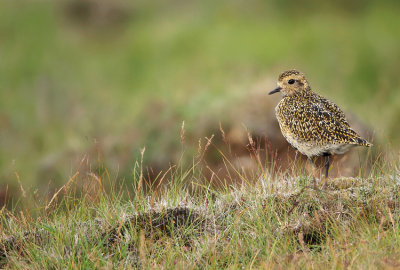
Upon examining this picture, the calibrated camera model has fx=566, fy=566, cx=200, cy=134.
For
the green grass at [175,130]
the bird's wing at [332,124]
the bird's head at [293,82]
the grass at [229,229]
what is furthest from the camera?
the bird's head at [293,82]

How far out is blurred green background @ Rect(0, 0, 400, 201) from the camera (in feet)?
42.5

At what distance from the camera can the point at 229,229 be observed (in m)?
5.25

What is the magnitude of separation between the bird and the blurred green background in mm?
5575

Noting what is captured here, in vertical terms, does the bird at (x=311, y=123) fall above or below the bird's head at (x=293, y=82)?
below

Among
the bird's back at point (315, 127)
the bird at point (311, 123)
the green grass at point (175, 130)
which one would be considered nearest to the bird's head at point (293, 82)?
the bird at point (311, 123)

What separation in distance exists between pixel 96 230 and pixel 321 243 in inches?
84.9

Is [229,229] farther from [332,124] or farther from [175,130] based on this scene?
[175,130]

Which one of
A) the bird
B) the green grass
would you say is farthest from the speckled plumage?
the green grass

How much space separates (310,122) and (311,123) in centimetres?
2

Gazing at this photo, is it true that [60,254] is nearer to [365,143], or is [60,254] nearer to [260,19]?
[365,143]

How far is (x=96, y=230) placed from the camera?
5.54 m

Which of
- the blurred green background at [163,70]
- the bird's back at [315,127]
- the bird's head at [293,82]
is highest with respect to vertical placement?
the bird's head at [293,82]

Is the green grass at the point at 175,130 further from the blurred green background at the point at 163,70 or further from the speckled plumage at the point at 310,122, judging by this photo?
the speckled plumage at the point at 310,122

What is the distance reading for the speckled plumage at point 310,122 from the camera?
5.58 m
